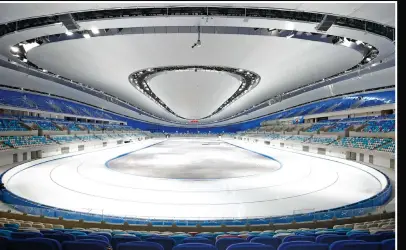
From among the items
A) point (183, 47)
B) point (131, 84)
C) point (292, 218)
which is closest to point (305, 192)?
point (292, 218)

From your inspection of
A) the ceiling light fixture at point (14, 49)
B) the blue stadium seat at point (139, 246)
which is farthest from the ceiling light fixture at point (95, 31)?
the blue stadium seat at point (139, 246)

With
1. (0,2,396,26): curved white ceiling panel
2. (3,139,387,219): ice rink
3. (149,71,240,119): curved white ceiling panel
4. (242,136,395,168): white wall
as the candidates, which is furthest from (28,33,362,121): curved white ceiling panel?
(3,139,387,219): ice rink

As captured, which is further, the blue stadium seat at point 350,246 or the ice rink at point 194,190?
the ice rink at point 194,190

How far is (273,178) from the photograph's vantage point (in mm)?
12250

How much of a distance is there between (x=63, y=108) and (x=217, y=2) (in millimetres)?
29142

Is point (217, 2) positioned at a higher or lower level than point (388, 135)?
higher

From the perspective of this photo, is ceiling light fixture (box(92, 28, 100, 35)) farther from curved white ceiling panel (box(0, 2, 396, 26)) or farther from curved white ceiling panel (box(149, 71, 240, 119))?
curved white ceiling panel (box(149, 71, 240, 119))

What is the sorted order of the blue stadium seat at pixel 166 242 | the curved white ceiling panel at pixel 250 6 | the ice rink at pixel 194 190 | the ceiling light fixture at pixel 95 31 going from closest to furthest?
the blue stadium seat at pixel 166 242
the curved white ceiling panel at pixel 250 6
the ice rink at pixel 194 190
the ceiling light fixture at pixel 95 31

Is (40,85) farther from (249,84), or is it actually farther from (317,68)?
(317,68)

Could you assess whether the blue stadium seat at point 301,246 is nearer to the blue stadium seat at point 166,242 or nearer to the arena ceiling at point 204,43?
the blue stadium seat at point 166,242

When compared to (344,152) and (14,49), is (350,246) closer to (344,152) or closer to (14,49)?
(14,49)

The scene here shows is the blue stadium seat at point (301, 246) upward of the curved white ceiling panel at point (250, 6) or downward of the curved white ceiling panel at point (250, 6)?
downward

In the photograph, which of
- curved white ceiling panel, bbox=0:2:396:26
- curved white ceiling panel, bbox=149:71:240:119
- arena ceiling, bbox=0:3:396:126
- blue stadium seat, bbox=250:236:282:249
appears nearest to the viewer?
blue stadium seat, bbox=250:236:282:249

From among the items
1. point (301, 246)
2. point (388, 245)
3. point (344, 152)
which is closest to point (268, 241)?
point (301, 246)
